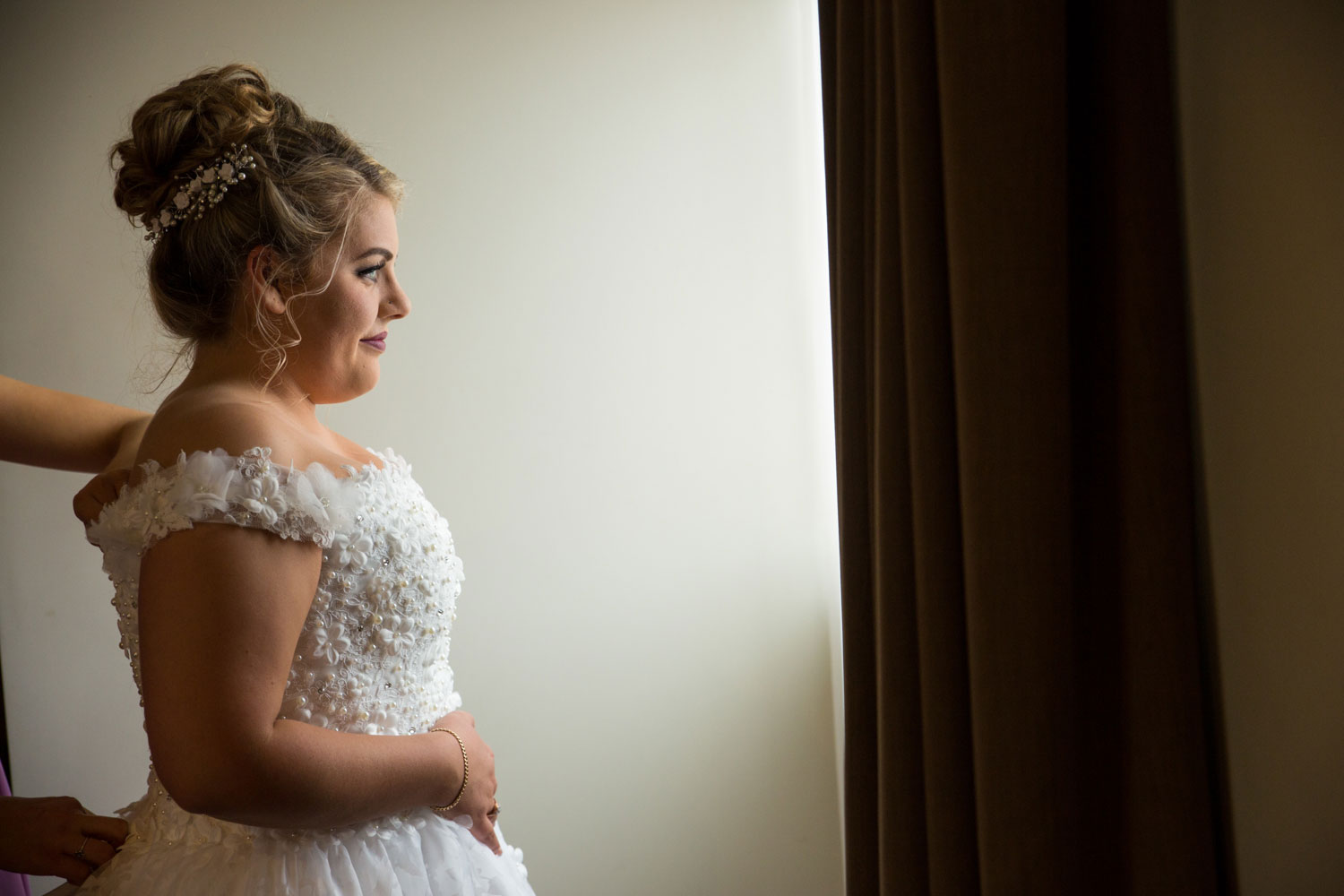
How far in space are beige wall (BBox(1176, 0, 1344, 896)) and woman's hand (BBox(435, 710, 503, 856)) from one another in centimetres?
82

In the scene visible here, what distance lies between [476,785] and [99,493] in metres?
0.62

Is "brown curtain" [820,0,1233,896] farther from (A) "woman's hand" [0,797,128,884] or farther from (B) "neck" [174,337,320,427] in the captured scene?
(A) "woman's hand" [0,797,128,884]

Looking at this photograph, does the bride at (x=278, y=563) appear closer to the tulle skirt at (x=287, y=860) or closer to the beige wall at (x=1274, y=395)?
the tulle skirt at (x=287, y=860)

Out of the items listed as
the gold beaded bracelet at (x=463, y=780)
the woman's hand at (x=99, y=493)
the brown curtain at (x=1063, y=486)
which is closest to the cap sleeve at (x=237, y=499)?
the woman's hand at (x=99, y=493)

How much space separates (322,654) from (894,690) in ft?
2.12

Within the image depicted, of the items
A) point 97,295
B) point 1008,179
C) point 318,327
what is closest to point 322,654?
point 318,327

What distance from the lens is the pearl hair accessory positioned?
1.08 meters

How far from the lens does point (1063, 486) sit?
702 millimetres

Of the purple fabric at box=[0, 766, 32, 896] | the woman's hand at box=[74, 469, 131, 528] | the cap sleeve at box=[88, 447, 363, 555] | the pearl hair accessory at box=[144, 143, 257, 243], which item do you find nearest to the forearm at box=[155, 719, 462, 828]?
the cap sleeve at box=[88, 447, 363, 555]

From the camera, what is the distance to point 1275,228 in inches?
24.9

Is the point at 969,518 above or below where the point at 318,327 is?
below

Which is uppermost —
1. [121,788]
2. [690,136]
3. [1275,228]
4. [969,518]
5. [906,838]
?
[690,136]

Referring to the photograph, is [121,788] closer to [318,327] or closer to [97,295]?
[97,295]

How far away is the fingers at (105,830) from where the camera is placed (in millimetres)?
1062
